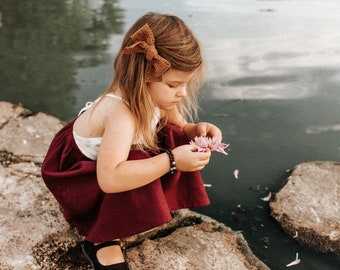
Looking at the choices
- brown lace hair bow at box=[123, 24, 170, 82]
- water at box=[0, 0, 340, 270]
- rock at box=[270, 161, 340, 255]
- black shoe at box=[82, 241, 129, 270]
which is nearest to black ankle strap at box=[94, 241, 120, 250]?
black shoe at box=[82, 241, 129, 270]

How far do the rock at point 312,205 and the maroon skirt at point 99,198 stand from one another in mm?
632

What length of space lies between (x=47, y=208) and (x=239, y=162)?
4.38 ft

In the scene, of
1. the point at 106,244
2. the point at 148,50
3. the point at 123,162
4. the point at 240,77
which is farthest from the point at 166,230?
the point at 240,77

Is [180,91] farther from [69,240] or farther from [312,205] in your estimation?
[312,205]

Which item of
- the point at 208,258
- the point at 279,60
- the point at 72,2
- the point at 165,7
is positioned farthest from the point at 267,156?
the point at 72,2

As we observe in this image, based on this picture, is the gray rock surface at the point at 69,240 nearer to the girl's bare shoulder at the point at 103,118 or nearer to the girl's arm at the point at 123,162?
the girl's arm at the point at 123,162

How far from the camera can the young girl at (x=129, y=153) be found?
5.88 feet

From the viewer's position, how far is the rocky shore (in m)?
2.02

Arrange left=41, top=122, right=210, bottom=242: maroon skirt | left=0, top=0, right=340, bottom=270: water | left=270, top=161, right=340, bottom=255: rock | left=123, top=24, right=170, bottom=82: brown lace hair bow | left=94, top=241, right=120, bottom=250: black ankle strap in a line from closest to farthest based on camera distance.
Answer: left=123, top=24, right=170, bottom=82: brown lace hair bow → left=41, top=122, right=210, bottom=242: maroon skirt → left=94, top=241, right=120, bottom=250: black ankle strap → left=270, top=161, right=340, bottom=255: rock → left=0, top=0, right=340, bottom=270: water

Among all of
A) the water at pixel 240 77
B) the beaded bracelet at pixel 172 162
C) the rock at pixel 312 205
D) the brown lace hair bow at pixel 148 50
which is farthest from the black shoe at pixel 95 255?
the rock at pixel 312 205

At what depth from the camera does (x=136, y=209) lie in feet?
6.12

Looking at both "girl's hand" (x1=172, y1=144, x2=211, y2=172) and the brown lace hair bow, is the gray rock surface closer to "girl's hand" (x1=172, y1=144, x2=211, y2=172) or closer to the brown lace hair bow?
"girl's hand" (x1=172, y1=144, x2=211, y2=172)

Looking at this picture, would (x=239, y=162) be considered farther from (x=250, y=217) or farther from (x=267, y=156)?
(x=250, y=217)

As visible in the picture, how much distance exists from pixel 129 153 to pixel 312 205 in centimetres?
120
